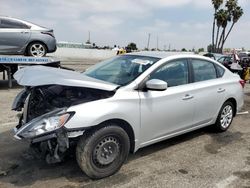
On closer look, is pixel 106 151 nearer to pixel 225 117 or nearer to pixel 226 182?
pixel 226 182

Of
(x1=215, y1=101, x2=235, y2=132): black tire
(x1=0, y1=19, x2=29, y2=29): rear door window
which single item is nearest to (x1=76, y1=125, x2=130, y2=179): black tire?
(x1=215, y1=101, x2=235, y2=132): black tire

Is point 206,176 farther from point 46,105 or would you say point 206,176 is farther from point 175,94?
point 46,105

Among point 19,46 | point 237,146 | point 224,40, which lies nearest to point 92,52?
point 224,40

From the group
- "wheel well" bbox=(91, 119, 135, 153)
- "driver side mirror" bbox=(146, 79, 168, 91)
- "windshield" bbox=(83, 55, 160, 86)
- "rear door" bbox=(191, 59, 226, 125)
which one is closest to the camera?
"wheel well" bbox=(91, 119, 135, 153)

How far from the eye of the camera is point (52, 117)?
11.8ft

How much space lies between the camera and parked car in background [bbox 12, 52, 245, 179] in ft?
11.9

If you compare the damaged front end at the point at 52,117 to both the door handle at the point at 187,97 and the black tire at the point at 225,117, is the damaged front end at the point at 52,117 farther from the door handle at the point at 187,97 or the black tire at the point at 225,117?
the black tire at the point at 225,117

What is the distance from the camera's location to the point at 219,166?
444 cm

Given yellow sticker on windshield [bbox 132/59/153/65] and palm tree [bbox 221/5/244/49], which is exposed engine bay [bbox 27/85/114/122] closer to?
yellow sticker on windshield [bbox 132/59/153/65]

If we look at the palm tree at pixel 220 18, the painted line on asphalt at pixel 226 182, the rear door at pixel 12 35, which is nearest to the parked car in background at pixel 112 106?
the painted line on asphalt at pixel 226 182

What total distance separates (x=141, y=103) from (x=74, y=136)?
1.05m

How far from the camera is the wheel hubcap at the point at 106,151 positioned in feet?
12.6

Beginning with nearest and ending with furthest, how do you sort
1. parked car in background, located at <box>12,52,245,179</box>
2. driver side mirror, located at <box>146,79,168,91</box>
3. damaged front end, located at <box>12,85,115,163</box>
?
1. damaged front end, located at <box>12,85,115,163</box>
2. parked car in background, located at <box>12,52,245,179</box>
3. driver side mirror, located at <box>146,79,168,91</box>

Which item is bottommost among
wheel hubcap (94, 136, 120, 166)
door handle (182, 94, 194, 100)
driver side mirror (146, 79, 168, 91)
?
wheel hubcap (94, 136, 120, 166)
